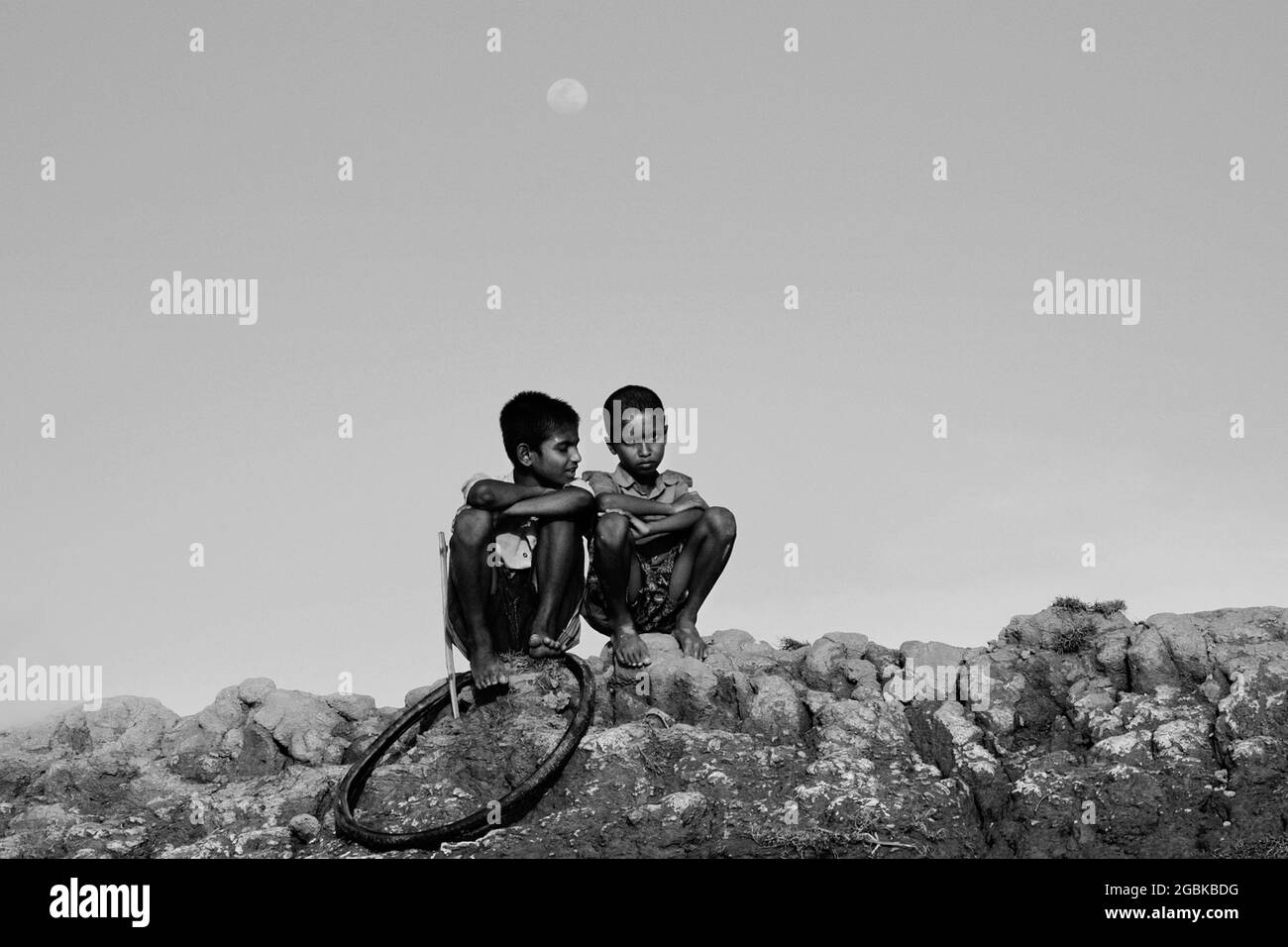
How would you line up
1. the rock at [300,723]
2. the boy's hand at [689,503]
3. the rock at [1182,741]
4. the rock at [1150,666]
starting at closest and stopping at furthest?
the rock at [1182,741] < the rock at [1150,666] < the rock at [300,723] < the boy's hand at [689,503]

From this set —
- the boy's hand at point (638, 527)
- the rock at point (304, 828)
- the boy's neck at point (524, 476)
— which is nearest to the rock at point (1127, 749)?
the boy's hand at point (638, 527)

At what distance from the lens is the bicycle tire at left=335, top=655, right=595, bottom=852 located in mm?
8641

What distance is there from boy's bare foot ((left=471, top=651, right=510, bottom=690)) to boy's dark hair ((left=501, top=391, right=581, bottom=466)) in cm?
134

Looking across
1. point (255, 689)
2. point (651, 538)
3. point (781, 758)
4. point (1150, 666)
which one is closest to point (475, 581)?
point (651, 538)

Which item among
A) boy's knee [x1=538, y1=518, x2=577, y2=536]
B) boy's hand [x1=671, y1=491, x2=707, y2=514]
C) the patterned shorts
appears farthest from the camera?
the patterned shorts

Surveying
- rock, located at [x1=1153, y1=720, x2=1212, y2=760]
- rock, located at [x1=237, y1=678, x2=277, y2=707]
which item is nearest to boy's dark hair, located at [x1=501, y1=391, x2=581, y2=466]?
rock, located at [x1=237, y1=678, x2=277, y2=707]

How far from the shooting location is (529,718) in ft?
32.2

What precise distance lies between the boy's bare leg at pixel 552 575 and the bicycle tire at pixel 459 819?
200mm

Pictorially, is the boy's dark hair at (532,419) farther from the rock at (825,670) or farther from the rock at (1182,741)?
the rock at (1182,741)

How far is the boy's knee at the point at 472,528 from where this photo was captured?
9.75 m

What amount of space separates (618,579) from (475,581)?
100 centimetres

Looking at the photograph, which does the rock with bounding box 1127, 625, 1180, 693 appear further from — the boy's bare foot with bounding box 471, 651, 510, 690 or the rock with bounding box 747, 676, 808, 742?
the boy's bare foot with bounding box 471, 651, 510, 690
